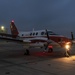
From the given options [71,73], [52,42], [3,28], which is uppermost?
[3,28]

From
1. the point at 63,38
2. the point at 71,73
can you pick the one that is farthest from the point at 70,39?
the point at 71,73

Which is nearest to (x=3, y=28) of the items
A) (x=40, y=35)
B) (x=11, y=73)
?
(x=40, y=35)

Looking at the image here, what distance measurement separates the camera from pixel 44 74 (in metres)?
8.59

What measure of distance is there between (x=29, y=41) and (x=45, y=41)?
175 cm

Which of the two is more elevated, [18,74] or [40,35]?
[40,35]

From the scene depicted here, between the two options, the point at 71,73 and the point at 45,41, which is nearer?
the point at 71,73

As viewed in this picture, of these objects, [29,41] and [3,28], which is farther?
[3,28]

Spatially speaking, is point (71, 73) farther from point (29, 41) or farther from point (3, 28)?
point (3, 28)

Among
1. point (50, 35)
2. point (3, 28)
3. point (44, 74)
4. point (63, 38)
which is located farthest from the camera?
point (3, 28)

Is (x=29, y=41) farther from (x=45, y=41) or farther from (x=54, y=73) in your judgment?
(x=54, y=73)

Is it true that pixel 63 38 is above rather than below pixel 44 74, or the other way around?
above

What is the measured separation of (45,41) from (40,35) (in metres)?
1.82

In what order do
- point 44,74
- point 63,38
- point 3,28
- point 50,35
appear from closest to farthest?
1. point 44,74
2. point 63,38
3. point 50,35
4. point 3,28

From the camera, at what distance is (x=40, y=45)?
1772cm
